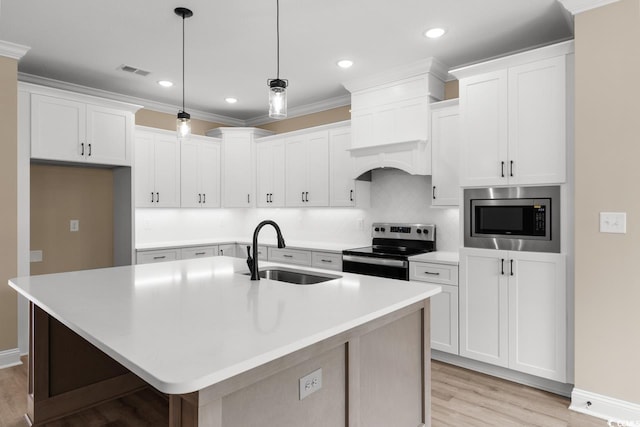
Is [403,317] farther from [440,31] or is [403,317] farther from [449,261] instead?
[440,31]

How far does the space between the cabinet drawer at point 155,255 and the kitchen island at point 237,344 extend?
192 cm

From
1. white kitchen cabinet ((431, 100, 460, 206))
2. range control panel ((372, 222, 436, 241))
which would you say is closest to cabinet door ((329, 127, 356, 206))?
range control panel ((372, 222, 436, 241))

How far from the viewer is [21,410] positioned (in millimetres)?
2623

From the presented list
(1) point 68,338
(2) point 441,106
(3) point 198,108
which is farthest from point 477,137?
(3) point 198,108

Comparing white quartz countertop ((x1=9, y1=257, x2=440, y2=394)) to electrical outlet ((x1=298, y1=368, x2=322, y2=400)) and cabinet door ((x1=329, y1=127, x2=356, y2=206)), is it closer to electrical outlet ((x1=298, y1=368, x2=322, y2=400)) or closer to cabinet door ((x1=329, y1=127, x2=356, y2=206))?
electrical outlet ((x1=298, y1=368, x2=322, y2=400))

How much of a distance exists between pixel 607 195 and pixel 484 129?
39.6 inches

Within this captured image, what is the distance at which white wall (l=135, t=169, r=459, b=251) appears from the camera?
408 cm

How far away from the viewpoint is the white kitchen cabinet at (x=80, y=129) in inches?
144

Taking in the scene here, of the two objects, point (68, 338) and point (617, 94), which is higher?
point (617, 94)

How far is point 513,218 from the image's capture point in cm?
302

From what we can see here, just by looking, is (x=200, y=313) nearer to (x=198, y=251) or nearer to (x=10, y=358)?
(x=10, y=358)

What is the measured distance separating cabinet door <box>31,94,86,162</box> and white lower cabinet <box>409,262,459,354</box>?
11.6 feet

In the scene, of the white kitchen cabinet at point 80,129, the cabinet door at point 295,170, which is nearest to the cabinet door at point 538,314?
the cabinet door at point 295,170

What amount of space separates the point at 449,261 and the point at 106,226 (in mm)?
3872
